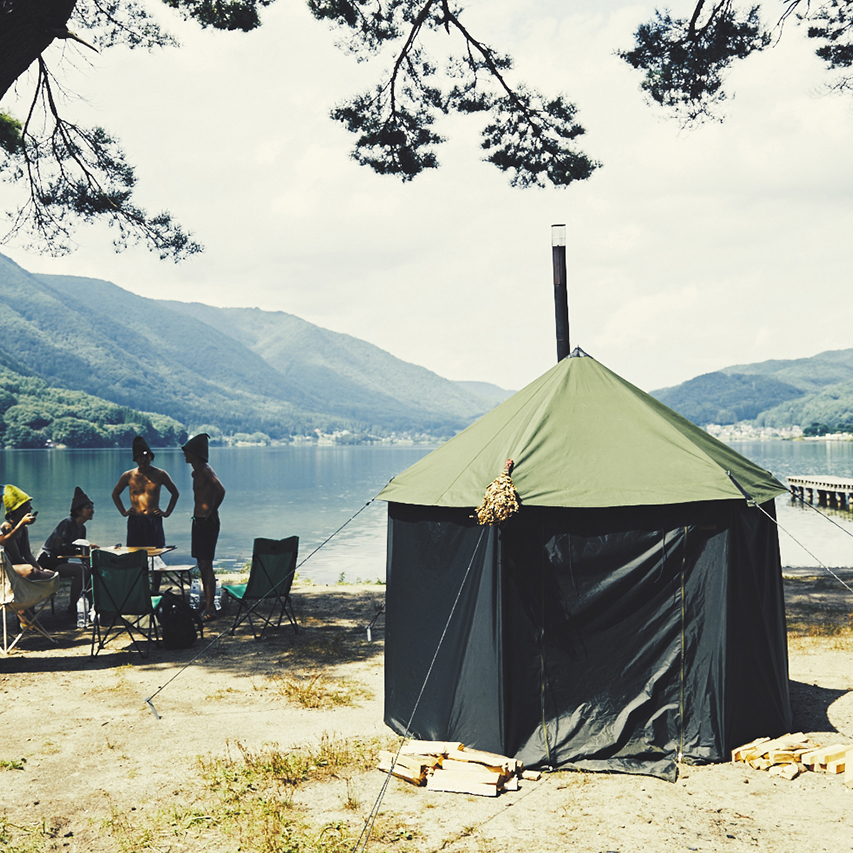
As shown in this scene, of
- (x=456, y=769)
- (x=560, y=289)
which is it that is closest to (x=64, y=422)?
(x=560, y=289)

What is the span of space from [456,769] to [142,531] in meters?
5.89

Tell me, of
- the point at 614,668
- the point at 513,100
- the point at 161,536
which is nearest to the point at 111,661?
the point at 161,536

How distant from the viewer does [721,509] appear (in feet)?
16.7

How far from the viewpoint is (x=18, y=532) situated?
27.6 feet

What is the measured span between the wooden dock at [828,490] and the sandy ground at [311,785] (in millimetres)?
33245

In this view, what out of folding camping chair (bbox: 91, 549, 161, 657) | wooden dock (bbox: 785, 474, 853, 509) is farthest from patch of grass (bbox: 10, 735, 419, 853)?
wooden dock (bbox: 785, 474, 853, 509)

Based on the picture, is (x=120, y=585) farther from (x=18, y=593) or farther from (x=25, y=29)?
(x=25, y=29)

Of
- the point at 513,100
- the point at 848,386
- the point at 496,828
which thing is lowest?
the point at 496,828

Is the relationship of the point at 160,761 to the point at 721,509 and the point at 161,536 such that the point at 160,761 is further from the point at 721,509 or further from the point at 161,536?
the point at 161,536

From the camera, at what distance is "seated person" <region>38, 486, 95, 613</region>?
920 centimetres

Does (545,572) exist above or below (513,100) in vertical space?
below

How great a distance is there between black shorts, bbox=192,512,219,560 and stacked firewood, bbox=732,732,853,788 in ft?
21.2

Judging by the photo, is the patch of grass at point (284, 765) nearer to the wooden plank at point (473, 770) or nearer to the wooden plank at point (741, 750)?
the wooden plank at point (473, 770)

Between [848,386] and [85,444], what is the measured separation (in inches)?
6990
